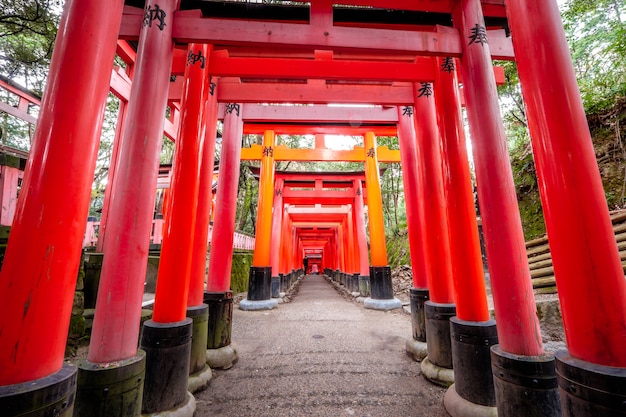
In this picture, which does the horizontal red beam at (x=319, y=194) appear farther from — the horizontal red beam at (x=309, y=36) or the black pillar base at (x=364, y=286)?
the horizontal red beam at (x=309, y=36)

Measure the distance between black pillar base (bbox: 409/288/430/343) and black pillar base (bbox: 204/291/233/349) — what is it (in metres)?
2.73

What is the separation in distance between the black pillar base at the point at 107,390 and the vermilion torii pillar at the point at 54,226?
1.21 ft

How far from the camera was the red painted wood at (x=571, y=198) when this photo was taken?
1417mm

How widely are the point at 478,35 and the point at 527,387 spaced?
122 inches

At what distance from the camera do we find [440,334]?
327 centimetres

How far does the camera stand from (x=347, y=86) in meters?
4.57

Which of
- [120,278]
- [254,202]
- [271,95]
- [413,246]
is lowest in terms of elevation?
[120,278]

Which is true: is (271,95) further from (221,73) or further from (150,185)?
(150,185)

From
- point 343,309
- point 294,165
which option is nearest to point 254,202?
point 294,165

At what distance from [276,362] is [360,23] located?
454cm

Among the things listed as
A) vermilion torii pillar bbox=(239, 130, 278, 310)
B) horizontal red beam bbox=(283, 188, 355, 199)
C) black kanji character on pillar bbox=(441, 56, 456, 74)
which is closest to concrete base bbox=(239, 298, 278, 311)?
vermilion torii pillar bbox=(239, 130, 278, 310)

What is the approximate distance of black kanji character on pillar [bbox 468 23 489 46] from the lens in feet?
8.96

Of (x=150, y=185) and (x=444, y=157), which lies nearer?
(x=150, y=185)

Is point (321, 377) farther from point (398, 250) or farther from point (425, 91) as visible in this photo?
point (398, 250)
